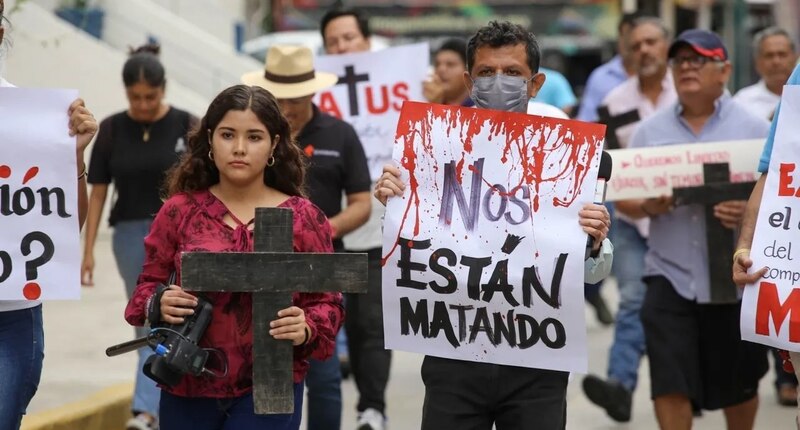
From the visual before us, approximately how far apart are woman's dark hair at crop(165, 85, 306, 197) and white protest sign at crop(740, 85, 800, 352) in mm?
1471

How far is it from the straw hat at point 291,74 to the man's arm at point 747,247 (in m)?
2.62

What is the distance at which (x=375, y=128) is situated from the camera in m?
8.69

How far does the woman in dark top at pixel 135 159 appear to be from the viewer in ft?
26.2

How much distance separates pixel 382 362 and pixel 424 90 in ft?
5.99

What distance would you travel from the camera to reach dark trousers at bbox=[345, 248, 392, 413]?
25.7 ft

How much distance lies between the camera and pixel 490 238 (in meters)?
4.91

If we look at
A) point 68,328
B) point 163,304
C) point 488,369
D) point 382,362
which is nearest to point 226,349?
point 163,304

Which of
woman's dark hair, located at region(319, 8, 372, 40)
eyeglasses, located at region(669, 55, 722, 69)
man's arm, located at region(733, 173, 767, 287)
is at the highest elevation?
woman's dark hair, located at region(319, 8, 372, 40)

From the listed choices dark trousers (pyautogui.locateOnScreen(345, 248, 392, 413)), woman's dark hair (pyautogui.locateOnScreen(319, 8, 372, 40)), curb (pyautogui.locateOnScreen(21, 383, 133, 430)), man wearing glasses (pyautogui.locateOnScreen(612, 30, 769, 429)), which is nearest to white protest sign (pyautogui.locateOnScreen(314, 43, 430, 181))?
woman's dark hair (pyautogui.locateOnScreen(319, 8, 372, 40))

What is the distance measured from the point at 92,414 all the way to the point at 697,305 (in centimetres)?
303

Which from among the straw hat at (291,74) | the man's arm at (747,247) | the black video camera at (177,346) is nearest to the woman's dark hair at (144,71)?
the straw hat at (291,74)

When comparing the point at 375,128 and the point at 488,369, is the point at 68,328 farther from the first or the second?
the point at 488,369

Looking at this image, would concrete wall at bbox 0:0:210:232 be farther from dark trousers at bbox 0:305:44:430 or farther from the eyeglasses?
dark trousers at bbox 0:305:44:430

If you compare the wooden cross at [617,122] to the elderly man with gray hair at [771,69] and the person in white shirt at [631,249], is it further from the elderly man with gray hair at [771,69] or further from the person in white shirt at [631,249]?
the elderly man with gray hair at [771,69]
